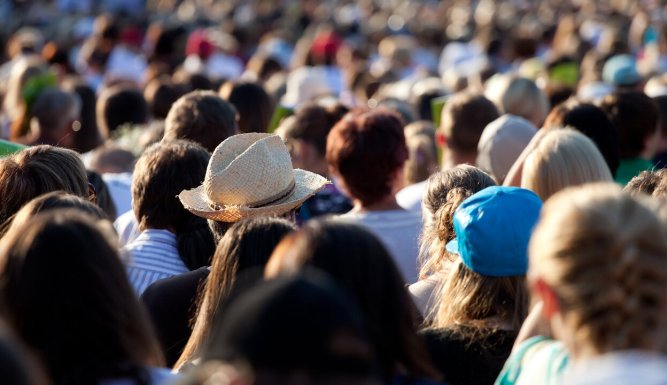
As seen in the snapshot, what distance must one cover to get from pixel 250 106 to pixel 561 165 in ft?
9.18

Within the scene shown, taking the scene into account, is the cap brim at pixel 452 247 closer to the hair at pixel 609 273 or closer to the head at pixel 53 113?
the hair at pixel 609 273

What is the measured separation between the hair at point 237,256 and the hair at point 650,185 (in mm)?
1542

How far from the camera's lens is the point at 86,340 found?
2564 mm

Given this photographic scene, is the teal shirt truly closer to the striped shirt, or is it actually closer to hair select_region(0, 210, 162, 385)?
the striped shirt

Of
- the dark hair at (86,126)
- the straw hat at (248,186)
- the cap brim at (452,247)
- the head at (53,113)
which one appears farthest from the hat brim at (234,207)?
the dark hair at (86,126)

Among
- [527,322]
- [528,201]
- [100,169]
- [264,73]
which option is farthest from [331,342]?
[264,73]

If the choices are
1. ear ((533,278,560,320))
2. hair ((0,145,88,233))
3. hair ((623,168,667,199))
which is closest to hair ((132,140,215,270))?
hair ((0,145,88,233))

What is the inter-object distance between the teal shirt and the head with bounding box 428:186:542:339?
274 cm

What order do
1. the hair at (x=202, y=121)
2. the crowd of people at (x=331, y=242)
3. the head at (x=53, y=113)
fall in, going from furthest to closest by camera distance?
the head at (x=53, y=113) → the hair at (x=202, y=121) → the crowd of people at (x=331, y=242)

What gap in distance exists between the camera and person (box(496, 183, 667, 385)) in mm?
2277

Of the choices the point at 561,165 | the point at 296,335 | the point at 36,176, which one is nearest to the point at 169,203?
the point at 36,176

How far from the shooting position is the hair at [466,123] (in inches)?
253

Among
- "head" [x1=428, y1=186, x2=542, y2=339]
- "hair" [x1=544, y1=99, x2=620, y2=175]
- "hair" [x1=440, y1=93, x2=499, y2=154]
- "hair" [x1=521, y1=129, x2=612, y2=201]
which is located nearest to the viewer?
"head" [x1=428, y1=186, x2=542, y2=339]

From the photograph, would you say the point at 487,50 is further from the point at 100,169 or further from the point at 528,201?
the point at 528,201
